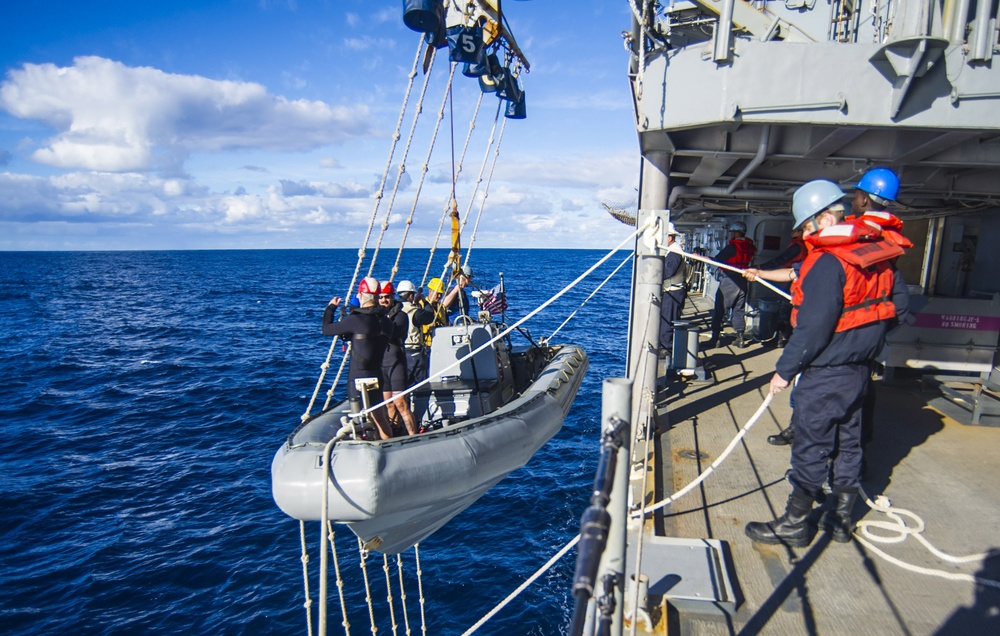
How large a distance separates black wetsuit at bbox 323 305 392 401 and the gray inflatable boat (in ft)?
1.92

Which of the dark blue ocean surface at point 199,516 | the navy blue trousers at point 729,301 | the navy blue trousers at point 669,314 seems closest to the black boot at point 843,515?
the dark blue ocean surface at point 199,516

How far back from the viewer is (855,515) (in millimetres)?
4195

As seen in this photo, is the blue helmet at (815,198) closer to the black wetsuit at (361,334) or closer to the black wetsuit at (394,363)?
the black wetsuit at (361,334)

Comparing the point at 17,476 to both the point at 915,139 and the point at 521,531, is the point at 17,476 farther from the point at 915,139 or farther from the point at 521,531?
the point at 915,139

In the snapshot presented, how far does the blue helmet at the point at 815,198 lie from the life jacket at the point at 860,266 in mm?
152

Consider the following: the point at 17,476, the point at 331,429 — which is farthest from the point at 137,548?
the point at 331,429

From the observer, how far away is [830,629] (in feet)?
9.70

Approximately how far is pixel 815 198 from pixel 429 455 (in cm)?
349

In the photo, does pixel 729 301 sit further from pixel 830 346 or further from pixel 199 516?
pixel 199 516

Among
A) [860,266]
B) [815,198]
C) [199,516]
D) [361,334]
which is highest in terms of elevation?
[815,198]

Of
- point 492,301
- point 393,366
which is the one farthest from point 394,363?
point 492,301

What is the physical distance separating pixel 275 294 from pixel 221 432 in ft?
127

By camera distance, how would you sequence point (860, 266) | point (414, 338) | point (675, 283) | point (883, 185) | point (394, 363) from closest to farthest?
point (860, 266), point (883, 185), point (394, 363), point (414, 338), point (675, 283)

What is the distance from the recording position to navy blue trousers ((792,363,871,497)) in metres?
3.52
